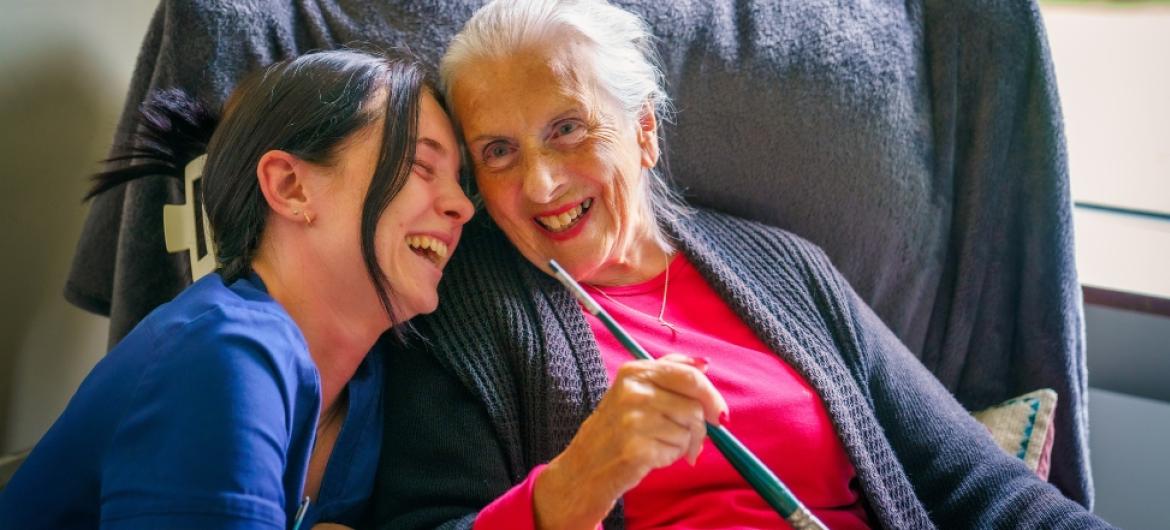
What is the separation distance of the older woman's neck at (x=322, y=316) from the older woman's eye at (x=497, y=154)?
0.26m

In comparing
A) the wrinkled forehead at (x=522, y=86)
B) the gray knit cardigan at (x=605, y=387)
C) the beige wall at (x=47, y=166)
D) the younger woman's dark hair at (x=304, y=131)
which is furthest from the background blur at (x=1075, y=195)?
the wrinkled forehead at (x=522, y=86)

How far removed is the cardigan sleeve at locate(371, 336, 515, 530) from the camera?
1164mm

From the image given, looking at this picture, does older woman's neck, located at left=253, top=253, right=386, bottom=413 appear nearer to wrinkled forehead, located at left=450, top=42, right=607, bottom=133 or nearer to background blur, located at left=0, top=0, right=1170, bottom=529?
wrinkled forehead, located at left=450, top=42, right=607, bottom=133

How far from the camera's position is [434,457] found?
1.19m

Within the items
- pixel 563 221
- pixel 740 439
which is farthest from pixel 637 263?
pixel 740 439

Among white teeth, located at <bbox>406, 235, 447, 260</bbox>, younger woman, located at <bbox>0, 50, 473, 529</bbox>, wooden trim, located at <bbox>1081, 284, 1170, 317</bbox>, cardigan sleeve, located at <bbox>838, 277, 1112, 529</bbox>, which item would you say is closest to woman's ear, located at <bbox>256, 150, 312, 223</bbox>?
younger woman, located at <bbox>0, 50, 473, 529</bbox>

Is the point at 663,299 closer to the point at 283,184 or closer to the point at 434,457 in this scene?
the point at 434,457

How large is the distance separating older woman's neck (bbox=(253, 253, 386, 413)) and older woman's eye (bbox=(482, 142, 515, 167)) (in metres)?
0.26

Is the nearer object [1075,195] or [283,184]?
[283,184]

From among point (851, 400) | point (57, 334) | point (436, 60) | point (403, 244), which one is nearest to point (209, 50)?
point (436, 60)

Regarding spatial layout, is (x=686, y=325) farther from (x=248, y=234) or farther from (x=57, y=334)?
(x=57, y=334)

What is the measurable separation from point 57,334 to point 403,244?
82 cm

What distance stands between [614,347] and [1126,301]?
1088mm

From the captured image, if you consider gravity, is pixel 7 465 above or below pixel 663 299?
below
